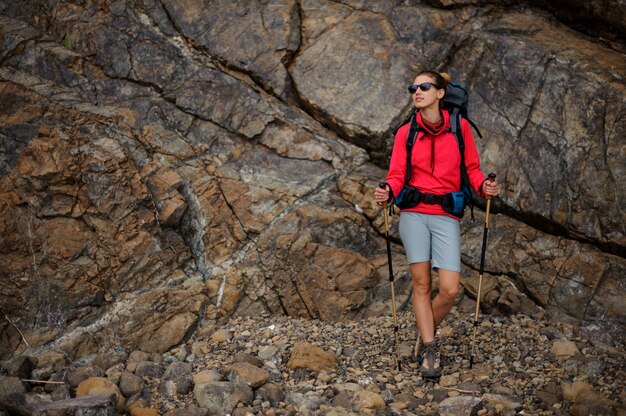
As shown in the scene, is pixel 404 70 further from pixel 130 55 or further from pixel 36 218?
pixel 36 218

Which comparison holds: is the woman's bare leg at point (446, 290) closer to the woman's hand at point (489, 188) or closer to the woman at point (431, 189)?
the woman at point (431, 189)

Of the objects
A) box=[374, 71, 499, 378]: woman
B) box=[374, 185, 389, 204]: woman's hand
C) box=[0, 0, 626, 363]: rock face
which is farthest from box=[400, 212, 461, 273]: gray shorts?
box=[0, 0, 626, 363]: rock face

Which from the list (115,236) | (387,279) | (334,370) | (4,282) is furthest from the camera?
(387,279)

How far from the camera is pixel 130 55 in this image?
34.4ft

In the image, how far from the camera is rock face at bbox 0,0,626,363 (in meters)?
8.64

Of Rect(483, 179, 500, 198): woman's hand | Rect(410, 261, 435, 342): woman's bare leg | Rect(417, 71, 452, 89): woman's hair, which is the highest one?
Rect(417, 71, 452, 89): woman's hair

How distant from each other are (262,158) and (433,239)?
341 centimetres

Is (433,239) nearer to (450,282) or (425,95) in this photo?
(450,282)

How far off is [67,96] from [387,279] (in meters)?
5.59

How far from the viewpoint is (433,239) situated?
7645 millimetres

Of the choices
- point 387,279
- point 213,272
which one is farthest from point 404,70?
point 213,272

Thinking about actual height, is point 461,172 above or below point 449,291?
above

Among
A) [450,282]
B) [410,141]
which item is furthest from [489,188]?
[450,282]

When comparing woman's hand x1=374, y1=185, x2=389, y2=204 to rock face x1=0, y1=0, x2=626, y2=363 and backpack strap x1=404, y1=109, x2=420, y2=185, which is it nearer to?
backpack strap x1=404, y1=109, x2=420, y2=185
